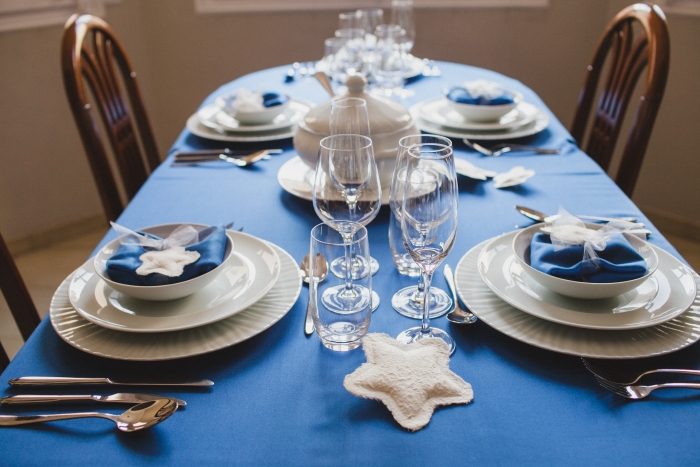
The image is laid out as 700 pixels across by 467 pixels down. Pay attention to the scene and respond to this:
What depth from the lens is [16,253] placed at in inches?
106

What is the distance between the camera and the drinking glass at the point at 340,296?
28.1 inches

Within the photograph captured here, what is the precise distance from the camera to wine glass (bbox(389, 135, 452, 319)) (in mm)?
783

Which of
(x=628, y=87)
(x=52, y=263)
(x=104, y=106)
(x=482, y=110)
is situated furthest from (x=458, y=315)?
(x=52, y=263)

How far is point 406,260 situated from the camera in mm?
935

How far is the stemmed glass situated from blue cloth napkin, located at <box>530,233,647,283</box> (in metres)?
0.24

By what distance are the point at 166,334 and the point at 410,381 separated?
1.07 ft

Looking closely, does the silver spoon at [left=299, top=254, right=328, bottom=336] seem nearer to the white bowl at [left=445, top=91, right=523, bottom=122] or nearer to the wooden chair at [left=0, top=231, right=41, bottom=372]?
the wooden chair at [left=0, top=231, right=41, bottom=372]

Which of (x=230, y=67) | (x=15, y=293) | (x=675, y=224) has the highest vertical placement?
(x=15, y=293)

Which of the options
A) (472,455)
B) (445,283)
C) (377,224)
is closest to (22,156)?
(377,224)

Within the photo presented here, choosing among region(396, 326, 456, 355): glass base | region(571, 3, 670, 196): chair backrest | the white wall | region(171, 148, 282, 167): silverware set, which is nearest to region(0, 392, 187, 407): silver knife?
region(396, 326, 456, 355): glass base

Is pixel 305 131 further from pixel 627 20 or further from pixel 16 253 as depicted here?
pixel 16 253

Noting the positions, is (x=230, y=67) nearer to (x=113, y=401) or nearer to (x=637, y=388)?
(x=113, y=401)

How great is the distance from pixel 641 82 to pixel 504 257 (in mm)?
2298

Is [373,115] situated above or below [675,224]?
above
